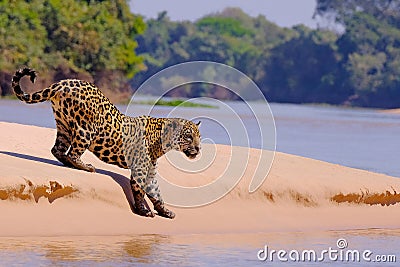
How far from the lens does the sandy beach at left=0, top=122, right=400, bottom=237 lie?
13102mm

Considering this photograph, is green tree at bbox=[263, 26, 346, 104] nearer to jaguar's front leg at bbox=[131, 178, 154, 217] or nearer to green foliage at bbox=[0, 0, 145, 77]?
green foliage at bbox=[0, 0, 145, 77]

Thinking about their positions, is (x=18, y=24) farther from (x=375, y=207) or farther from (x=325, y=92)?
(x=375, y=207)

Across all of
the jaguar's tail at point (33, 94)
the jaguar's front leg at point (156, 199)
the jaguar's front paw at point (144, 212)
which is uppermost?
the jaguar's tail at point (33, 94)

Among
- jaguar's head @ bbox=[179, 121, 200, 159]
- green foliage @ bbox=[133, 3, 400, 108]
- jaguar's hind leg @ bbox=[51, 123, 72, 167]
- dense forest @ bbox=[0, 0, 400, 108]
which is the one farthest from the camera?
green foliage @ bbox=[133, 3, 400, 108]

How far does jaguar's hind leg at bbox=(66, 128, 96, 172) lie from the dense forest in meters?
44.5

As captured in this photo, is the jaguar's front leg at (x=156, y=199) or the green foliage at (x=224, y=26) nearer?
the jaguar's front leg at (x=156, y=199)

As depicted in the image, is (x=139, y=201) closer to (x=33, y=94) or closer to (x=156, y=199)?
(x=156, y=199)

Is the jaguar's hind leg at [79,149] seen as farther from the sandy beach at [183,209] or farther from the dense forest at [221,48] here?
the dense forest at [221,48]

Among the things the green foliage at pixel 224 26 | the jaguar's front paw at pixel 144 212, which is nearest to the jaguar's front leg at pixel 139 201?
the jaguar's front paw at pixel 144 212

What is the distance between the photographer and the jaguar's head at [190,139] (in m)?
14.0

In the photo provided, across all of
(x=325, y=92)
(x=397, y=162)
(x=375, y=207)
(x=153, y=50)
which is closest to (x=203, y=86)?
(x=325, y=92)

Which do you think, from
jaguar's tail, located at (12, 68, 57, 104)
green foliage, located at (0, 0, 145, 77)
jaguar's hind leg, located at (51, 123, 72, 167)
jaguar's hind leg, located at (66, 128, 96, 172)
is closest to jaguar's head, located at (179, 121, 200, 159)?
jaguar's hind leg, located at (66, 128, 96, 172)

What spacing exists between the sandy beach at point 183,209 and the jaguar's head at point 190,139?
0.75 meters

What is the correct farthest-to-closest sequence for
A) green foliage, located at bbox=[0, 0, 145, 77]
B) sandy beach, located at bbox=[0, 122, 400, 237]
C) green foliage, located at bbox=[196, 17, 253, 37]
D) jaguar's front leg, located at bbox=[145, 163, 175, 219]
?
green foliage, located at bbox=[196, 17, 253, 37]
green foliage, located at bbox=[0, 0, 145, 77]
jaguar's front leg, located at bbox=[145, 163, 175, 219]
sandy beach, located at bbox=[0, 122, 400, 237]
